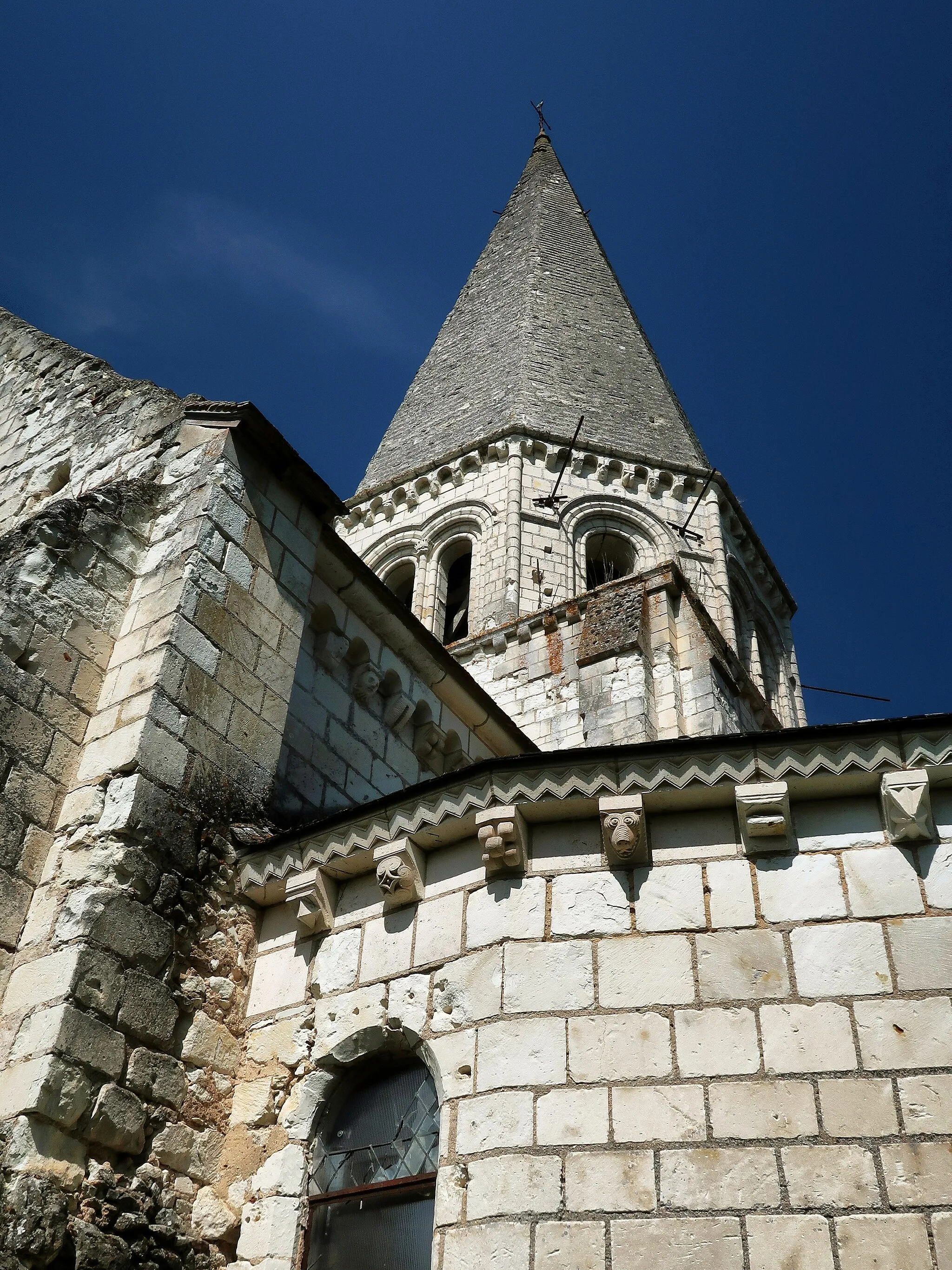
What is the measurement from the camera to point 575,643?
15.3m

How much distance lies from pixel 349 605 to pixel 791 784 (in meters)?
3.64

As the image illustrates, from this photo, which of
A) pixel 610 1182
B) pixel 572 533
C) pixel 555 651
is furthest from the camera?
pixel 572 533

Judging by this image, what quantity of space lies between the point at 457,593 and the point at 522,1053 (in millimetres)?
16802

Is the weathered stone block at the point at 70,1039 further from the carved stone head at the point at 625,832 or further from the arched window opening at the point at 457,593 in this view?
the arched window opening at the point at 457,593

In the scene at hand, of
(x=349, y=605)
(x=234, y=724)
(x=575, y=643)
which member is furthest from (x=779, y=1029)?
(x=575, y=643)

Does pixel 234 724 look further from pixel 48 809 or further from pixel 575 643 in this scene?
pixel 575 643

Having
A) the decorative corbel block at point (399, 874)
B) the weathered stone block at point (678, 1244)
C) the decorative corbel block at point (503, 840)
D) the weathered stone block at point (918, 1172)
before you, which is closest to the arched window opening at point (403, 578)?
the decorative corbel block at point (399, 874)

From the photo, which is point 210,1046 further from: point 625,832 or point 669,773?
point 669,773

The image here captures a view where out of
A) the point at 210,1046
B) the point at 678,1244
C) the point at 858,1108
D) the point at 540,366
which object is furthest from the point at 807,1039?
the point at 540,366

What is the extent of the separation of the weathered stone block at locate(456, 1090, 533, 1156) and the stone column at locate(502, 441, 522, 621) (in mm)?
13305

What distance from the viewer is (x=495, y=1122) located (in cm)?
511

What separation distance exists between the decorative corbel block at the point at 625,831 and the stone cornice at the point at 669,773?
75 millimetres

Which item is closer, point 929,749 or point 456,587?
point 929,749

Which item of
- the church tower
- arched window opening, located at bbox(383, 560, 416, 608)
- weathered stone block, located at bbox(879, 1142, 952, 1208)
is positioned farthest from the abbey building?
arched window opening, located at bbox(383, 560, 416, 608)
